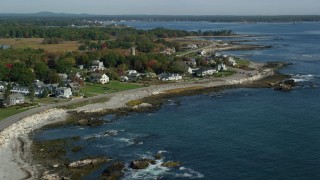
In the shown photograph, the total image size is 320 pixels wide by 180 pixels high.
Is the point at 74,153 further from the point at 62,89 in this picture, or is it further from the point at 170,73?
the point at 170,73

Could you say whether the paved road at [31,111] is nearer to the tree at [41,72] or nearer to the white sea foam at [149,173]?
the tree at [41,72]

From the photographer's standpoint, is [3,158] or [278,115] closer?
[3,158]

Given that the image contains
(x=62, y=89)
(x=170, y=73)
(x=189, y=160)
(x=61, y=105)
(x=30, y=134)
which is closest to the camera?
(x=189, y=160)

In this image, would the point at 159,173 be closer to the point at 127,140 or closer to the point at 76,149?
the point at 127,140

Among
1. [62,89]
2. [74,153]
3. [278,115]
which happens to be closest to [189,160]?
[74,153]

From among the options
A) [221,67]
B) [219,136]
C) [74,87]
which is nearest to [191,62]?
[221,67]
